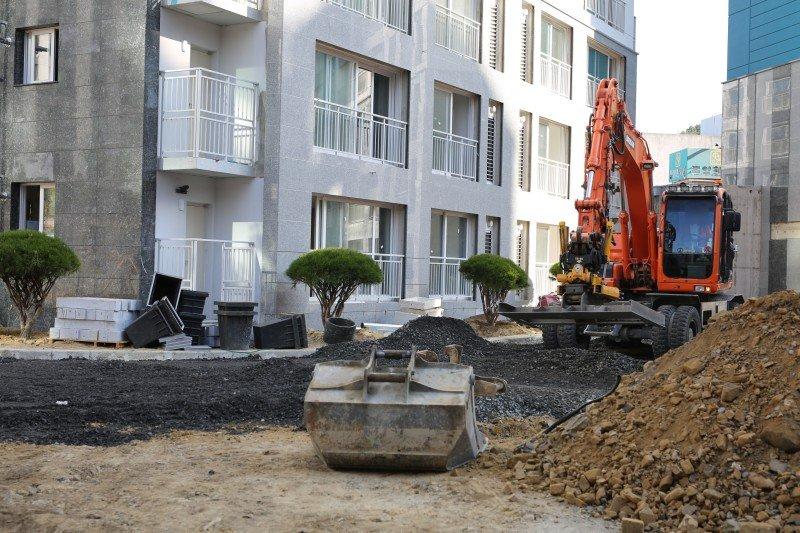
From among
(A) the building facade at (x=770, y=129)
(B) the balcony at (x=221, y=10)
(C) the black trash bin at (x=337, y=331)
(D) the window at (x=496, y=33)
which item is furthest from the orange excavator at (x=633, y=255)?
(A) the building facade at (x=770, y=129)

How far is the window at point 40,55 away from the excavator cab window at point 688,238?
1257 centimetres

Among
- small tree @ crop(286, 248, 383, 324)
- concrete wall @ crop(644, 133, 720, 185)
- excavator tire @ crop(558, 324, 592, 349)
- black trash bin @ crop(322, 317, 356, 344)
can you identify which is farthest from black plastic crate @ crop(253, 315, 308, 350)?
concrete wall @ crop(644, 133, 720, 185)

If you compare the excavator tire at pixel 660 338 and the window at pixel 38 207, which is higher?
the window at pixel 38 207

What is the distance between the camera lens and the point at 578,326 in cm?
1703

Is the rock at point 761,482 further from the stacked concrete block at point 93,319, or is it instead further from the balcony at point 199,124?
the balcony at point 199,124

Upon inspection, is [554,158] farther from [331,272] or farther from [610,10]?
[331,272]

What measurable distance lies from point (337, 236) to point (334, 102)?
300 cm

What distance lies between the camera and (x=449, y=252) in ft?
89.4

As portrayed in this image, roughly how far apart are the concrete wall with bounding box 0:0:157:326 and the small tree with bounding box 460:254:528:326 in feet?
28.7

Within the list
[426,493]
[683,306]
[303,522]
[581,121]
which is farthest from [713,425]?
[581,121]

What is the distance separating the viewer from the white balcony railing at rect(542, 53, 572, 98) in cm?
3186

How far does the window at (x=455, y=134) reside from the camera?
26434 mm

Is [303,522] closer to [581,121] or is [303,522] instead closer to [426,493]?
[426,493]

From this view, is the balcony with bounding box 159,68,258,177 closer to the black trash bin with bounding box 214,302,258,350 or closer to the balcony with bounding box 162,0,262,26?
the balcony with bounding box 162,0,262,26
